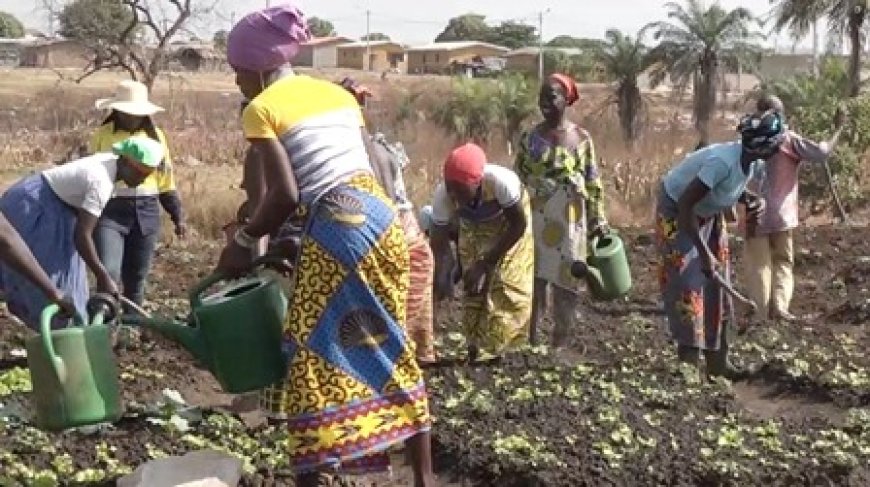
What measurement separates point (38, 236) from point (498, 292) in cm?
226

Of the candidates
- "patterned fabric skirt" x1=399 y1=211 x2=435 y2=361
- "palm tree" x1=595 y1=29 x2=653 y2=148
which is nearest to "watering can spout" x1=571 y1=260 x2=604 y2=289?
"patterned fabric skirt" x1=399 y1=211 x2=435 y2=361

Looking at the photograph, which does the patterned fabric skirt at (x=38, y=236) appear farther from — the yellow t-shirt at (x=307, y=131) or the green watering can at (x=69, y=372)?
the yellow t-shirt at (x=307, y=131)

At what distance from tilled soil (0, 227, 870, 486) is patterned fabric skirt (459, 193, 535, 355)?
0.52 ft

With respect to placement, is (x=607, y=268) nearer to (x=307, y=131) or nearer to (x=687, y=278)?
(x=687, y=278)

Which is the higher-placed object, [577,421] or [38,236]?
[38,236]

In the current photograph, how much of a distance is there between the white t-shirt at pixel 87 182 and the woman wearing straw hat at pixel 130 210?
0.83 m

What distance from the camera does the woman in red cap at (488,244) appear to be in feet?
21.8

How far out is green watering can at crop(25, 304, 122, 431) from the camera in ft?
13.4

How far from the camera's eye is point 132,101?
7.46 meters

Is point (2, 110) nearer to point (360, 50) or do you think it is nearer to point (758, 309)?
point (758, 309)

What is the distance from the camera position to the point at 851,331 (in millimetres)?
9188

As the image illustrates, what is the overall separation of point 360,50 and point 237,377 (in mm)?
67024

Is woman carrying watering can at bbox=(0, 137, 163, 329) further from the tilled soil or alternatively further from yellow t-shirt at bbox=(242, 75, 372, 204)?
yellow t-shirt at bbox=(242, 75, 372, 204)

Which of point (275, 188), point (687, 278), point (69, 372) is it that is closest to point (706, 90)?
point (687, 278)
